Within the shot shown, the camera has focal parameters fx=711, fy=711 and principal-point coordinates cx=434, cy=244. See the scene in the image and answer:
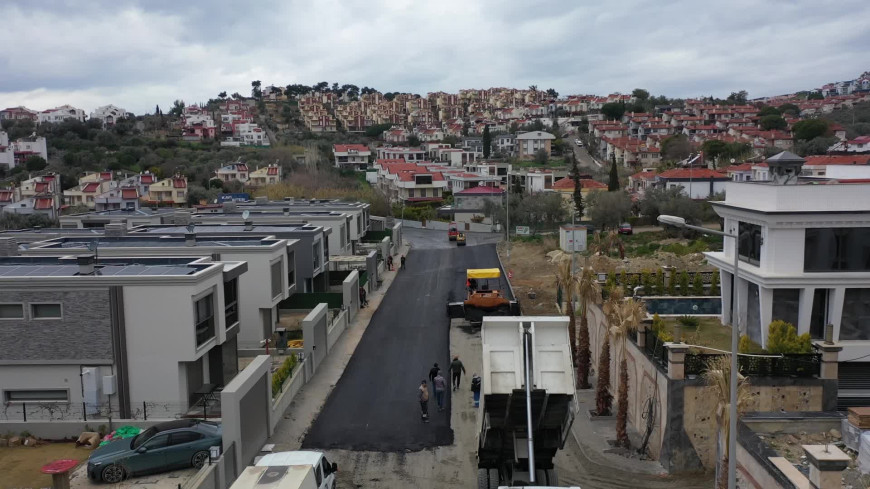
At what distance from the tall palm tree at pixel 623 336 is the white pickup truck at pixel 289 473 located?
8128mm

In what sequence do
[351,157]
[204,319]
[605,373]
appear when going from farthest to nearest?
[351,157] < [204,319] < [605,373]

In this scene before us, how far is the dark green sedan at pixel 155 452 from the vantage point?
1572 centimetres

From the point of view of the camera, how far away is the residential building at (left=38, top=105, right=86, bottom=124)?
6662 inches

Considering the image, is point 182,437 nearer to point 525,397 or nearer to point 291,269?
point 525,397

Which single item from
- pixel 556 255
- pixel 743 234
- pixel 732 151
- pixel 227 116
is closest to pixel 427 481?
pixel 743 234

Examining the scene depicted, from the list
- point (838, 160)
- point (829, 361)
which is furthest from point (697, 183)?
point (829, 361)

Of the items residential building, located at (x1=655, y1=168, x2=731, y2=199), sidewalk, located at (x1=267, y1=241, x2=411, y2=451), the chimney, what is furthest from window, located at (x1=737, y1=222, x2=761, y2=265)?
residential building, located at (x1=655, y1=168, x2=731, y2=199)

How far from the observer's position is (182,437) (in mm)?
16500

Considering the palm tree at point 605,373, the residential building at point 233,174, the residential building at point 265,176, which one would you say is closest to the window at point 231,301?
the palm tree at point 605,373

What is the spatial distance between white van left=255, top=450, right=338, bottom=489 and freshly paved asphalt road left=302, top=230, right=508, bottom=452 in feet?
14.3

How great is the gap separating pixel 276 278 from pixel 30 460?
14116mm

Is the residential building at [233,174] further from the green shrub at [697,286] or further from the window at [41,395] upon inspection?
the window at [41,395]

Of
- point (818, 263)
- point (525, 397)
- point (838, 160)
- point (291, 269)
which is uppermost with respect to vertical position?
point (838, 160)

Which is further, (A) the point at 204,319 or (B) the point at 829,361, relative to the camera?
(A) the point at 204,319
